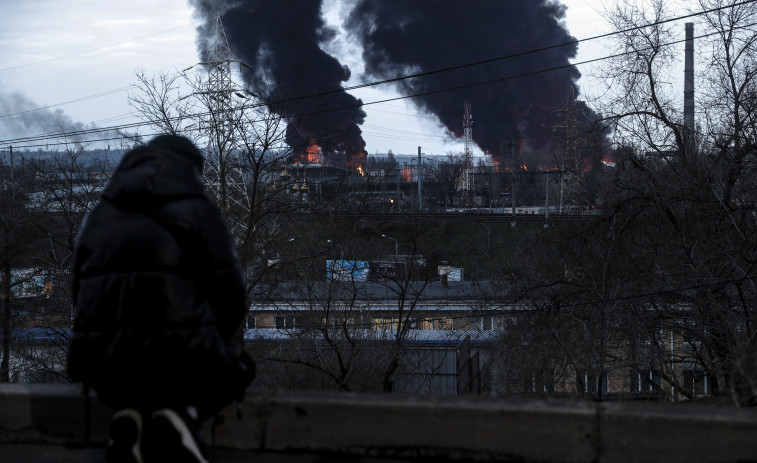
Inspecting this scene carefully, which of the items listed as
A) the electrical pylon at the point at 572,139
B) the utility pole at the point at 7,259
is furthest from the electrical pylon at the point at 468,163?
the utility pole at the point at 7,259

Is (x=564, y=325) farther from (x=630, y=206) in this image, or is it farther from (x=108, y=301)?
(x=108, y=301)

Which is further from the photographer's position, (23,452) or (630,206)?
(630,206)

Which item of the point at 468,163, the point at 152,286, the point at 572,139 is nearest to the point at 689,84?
the point at 572,139

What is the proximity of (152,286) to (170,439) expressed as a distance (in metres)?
0.59

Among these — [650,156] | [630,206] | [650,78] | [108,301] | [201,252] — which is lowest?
[108,301]

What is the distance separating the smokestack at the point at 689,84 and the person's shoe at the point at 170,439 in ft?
53.9

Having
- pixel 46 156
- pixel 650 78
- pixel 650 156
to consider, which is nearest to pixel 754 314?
pixel 650 156

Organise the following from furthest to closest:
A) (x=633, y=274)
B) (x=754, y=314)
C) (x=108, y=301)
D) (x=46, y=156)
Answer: (x=46, y=156) < (x=633, y=274) < (x=754, y=314) < (x=108, y=301)

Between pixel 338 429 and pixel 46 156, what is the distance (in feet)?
68.2

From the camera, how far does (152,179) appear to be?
7.70 ft

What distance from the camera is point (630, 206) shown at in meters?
17.0

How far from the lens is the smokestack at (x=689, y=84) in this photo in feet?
53.8

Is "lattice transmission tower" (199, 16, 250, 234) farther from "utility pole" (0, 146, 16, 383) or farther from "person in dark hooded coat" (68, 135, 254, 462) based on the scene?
"person in dark hooded coat" (68, 135, 254, 462)

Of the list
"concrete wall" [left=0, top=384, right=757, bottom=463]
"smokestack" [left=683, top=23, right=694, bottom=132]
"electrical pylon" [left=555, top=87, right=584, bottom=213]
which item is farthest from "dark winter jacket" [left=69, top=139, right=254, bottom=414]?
"electrical pylon" [left=555, top=87, right=584, bottom=213]
